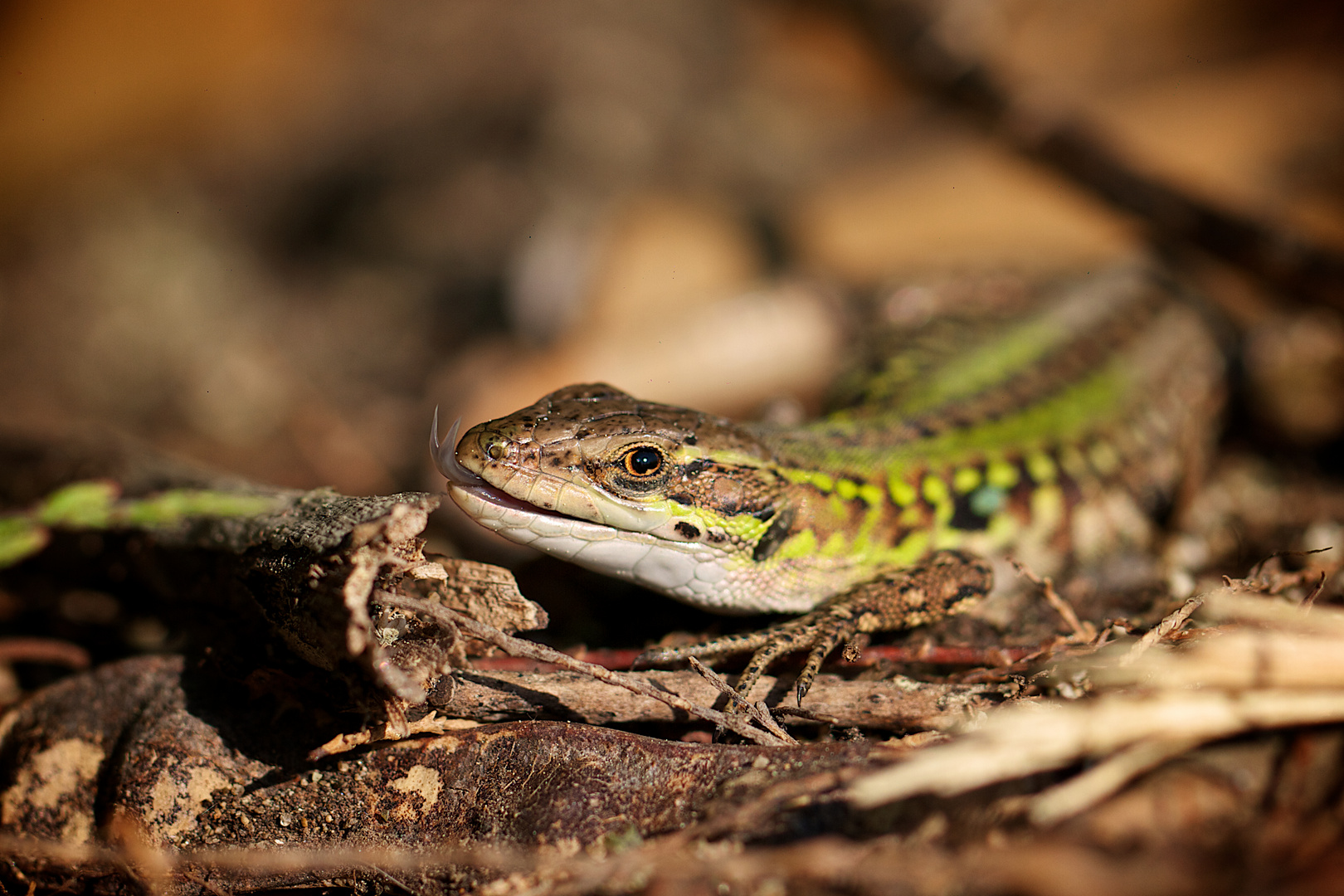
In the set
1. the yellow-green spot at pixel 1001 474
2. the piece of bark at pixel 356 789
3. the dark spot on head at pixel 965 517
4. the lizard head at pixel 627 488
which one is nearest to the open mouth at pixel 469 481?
the lizard head at pixel 627 488

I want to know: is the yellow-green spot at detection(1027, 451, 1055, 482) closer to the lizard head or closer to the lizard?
the lizard

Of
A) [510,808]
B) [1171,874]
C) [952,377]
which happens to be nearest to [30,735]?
[510,808]

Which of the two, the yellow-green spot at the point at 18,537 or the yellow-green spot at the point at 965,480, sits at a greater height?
the yellow-green spot at the point at 18,537

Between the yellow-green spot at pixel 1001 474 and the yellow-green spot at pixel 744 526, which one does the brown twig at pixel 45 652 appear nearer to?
the yellow-green spot at pixel 744 526

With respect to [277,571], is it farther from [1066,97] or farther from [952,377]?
[1066,97]

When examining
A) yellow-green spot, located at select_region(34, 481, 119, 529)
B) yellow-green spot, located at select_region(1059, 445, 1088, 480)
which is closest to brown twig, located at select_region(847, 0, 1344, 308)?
yellow-green spot, located at select_region(1059, 445, 1088, 480)

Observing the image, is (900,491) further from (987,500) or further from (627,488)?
(627,488)

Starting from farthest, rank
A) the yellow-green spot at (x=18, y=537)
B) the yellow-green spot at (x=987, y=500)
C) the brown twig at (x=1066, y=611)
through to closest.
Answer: the yellow-green spot at (x=987, y=500), the yellow-green spot at (x=18, y=537), the brown twig at (x=1066, y=611)

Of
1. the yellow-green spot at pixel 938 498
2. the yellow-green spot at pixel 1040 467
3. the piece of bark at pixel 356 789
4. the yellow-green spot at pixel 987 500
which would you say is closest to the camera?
the piece of bark at pixel 356 789
